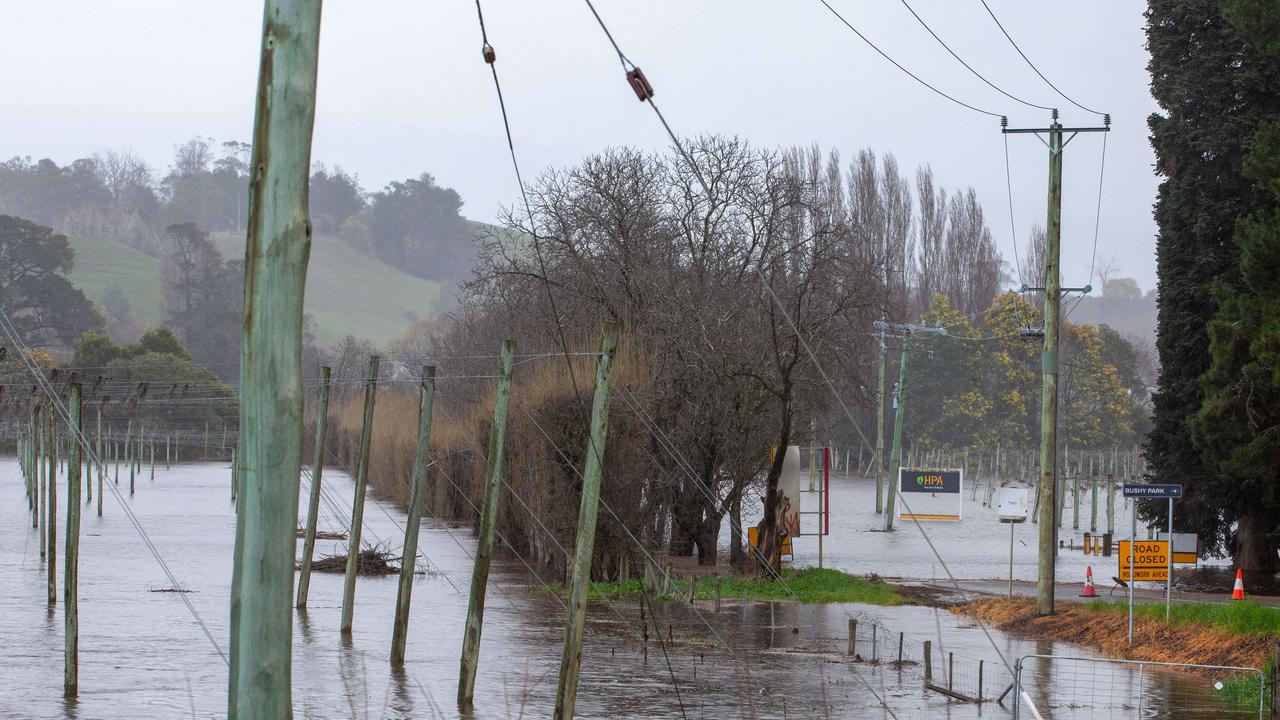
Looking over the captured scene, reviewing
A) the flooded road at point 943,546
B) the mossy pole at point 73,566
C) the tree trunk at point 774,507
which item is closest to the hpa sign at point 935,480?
the flooded road at point 943,546

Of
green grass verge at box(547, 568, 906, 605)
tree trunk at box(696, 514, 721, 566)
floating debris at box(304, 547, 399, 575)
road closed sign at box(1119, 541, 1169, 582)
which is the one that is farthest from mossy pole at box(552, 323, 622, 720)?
floating debris at box(304, 547, 399, 575)

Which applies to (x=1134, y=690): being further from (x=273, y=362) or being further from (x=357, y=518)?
(x=273, y=362)

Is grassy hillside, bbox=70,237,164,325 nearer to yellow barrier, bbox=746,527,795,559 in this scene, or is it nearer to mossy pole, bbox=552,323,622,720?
yellow barrier, bbox=746,527,795,559

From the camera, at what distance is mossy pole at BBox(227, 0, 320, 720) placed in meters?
6.12

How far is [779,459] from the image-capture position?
32.8 m

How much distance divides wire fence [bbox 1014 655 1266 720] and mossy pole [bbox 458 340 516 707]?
6.09 meters

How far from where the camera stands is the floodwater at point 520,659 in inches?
727

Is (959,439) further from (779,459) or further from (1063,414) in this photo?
(779,459)

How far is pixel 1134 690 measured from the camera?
63.9 ft

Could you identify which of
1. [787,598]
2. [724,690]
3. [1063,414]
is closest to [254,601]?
[724,690]

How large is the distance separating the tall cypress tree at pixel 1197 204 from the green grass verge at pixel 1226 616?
1401cm

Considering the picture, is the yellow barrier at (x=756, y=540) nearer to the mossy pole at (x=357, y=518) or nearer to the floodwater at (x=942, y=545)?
the floodwater at (x=942, y=545)

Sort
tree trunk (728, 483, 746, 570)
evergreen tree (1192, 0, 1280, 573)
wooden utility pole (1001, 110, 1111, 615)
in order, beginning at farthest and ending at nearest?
1. tree trunk (728, 483, 746, 570)
2. evergreen tree (1192, 0, 1280, 573)
3. wooden utility pole (1001, 110, 1111, 615)

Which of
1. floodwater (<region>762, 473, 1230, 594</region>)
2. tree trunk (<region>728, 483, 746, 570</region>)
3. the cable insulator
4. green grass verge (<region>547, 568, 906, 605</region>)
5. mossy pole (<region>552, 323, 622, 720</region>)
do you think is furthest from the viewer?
floodwater (<region>762, 473, 1230, 594</region>)
